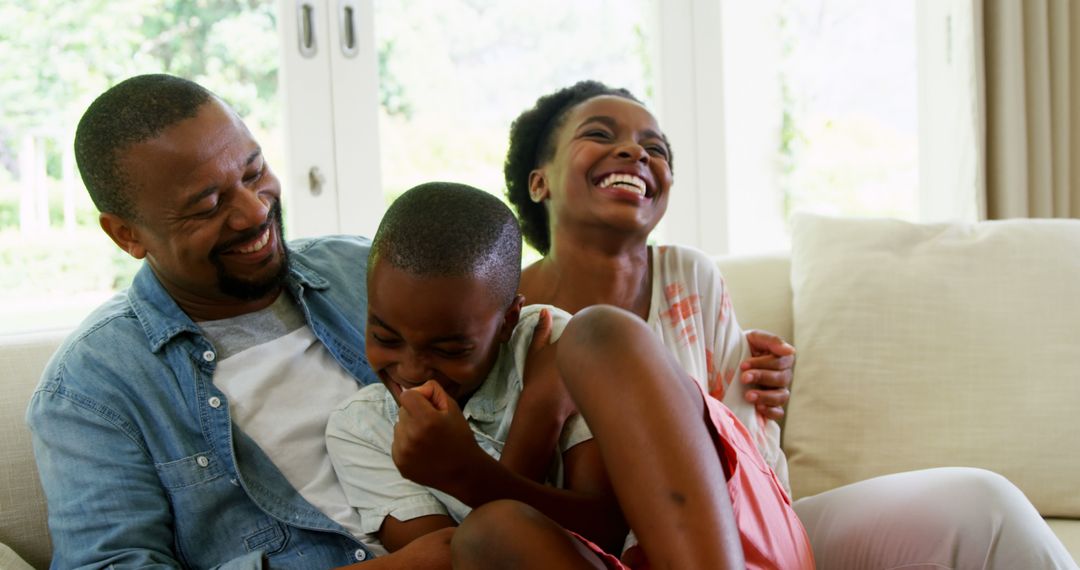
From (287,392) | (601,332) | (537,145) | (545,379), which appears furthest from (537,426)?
(537,145)

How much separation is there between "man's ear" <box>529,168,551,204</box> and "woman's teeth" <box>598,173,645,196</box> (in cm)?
17

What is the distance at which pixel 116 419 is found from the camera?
139 centimetres

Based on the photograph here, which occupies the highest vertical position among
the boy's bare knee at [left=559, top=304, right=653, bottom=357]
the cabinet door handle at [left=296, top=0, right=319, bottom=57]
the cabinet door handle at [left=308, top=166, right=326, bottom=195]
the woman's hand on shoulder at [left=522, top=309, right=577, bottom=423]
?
the cabinet door handle at [left=296, top=0, right=319, bottom=57]

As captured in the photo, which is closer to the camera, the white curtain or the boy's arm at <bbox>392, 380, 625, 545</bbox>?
the boy's arm at <bbox>392, 380, 625, 545</bbox>

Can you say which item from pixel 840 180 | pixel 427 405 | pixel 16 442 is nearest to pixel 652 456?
pixel 427 405

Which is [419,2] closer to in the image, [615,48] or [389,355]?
[615,48]

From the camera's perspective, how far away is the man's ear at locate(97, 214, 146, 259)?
1.52 meters

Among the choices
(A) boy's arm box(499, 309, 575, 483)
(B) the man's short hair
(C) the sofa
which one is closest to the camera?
(A) boy's arm box(499, 309, 575, 483)

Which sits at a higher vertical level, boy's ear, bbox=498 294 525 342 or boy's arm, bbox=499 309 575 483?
boy's ear, bbox=498 294 525 342

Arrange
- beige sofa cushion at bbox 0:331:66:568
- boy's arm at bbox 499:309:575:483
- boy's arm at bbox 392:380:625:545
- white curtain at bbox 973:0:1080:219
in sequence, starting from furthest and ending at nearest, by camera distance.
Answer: white curtain at bbox 973:0:1080:219 → beige sofa cushion at bbox 0:331:66:568 → boy's arm at bbox 499:309:575:483 → boy's arm at bbox 392:380:625:545

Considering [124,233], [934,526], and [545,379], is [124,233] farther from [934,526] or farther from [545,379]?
[934,526]

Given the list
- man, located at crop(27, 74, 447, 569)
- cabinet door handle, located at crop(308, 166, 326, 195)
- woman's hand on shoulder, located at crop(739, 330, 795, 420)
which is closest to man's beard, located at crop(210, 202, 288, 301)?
man, located at crop(27, 74, 447, 569)

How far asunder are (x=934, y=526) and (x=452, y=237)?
72cm

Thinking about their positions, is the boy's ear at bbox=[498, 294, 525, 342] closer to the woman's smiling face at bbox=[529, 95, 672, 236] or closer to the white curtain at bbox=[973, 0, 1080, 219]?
the woman's smiling face at bbox=[529, 95, 672, 236]
